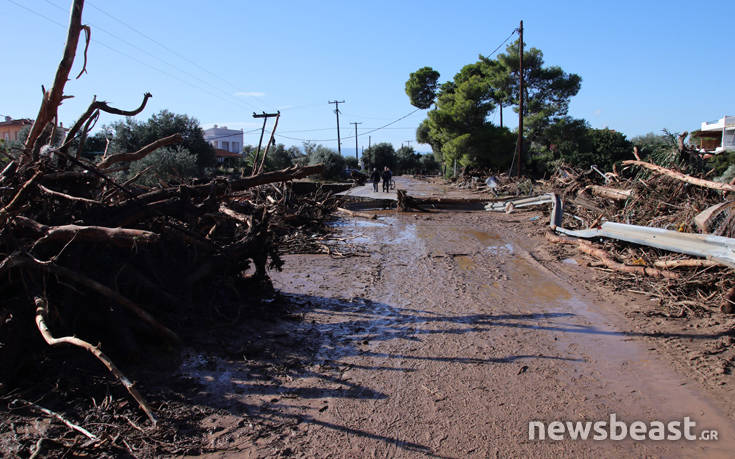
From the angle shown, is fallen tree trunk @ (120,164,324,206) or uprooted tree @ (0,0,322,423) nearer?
uprooted tree @ (0,0,322,423)

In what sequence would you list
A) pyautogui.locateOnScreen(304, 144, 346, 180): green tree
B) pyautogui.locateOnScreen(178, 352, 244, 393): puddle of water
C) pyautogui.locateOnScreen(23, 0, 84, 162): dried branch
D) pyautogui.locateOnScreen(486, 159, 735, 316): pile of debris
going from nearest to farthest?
1. pyautogui.locateOnScreen(178, 352, 244, 393): puddle of water
2. pyautogui.locateOnScreen(23, 0, 84, 162): dried branch
3. pyautogui.locateOnScreen(486, 159, 735, 316): pile of debris
4. pyautogui.locateOnScreen(304, 144, 346, 180): green tree

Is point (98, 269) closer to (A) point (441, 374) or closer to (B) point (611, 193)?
(A) point (441, 374)

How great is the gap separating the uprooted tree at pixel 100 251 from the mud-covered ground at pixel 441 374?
59 centimetres

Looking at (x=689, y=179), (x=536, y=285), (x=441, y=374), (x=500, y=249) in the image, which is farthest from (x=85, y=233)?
(x=689, y=179)

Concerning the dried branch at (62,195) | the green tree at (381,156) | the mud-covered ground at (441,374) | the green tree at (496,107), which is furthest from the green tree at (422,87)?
the dried branch at (62,195)

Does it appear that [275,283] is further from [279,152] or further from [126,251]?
[279,152]

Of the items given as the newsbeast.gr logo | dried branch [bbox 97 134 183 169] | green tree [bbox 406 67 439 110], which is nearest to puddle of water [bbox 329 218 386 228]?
dried branch [bbox 97 134 183 169]

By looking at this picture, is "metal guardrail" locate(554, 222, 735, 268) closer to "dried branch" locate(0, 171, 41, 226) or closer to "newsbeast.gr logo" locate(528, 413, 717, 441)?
"newsbeast.gr logo" locate(528, 413, 717, 441)

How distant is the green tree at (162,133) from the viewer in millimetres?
30562

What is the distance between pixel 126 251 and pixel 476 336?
3809 millimetres

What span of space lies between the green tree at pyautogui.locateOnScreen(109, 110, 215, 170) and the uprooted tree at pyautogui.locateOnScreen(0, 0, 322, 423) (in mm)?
24685

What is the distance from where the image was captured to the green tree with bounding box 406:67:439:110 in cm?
5053

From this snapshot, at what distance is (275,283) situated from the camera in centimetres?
766

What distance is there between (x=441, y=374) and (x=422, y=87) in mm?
49905
